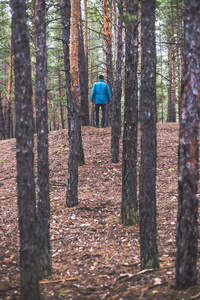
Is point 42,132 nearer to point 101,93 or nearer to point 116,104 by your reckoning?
point 116,104

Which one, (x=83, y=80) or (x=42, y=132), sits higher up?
(x=83, y=80)

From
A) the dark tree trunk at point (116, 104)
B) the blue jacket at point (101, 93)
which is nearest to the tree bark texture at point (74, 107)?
the dark tree trunk at point (116, 104)

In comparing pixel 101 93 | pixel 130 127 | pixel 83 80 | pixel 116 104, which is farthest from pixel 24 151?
pixel 83 80

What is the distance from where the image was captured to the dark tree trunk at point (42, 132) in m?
4.82

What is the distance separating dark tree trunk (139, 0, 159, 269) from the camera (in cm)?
436

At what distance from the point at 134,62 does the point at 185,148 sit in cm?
350

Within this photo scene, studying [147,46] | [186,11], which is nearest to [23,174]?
[147,46]

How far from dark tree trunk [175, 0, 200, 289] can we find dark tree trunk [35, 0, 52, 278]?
2439mm

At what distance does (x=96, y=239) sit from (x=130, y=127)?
9.20ft

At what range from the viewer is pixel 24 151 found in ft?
12.4

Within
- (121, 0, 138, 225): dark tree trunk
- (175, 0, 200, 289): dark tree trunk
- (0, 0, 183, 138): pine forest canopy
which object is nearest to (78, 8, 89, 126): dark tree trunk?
(0, 0, 183, 138): pine forest canopy

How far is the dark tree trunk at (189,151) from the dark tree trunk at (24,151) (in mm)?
2014

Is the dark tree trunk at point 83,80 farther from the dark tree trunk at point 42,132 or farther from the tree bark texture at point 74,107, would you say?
the dark tree trunk at point 42,132

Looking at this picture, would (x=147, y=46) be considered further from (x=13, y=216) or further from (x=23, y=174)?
(x=13, y=216)
